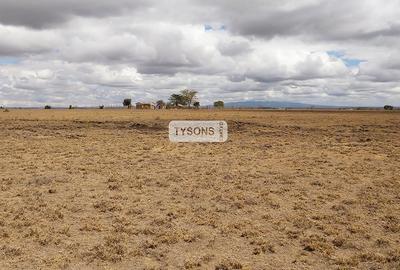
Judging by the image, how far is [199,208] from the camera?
1086 centimetres

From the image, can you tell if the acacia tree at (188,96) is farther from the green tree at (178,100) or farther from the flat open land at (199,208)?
the flat open land at (199,208)

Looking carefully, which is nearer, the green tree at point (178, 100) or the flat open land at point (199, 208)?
the flat open land at point (199, 208)

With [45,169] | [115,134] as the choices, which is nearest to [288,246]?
[45,169]

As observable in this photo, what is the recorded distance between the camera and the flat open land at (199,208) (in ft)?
25.0

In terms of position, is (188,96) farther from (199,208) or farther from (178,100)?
(199,208)

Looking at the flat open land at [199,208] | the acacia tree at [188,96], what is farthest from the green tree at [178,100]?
the flat open land at [199,208]

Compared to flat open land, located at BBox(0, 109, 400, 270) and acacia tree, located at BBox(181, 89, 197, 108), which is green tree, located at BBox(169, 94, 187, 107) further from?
flat open land, located at BBox(0, 109, 400, 270)

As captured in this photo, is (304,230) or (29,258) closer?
(29,258)

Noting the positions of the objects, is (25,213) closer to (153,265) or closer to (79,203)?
(79,203)

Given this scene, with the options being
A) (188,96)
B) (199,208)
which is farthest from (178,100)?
(199,208)

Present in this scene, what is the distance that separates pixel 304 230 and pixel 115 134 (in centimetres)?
2221

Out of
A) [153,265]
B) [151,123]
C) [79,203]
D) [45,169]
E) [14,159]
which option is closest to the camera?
[153,265]

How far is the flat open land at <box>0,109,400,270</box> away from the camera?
300 inches

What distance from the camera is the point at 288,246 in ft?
26.9
